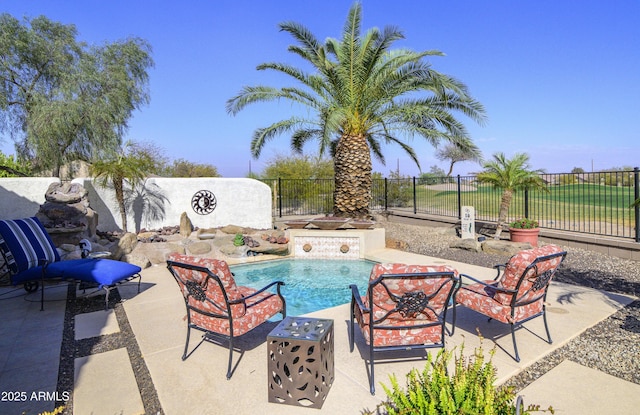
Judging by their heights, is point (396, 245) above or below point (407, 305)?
below

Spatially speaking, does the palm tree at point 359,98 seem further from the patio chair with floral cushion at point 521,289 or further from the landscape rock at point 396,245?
the patio chair with floral cushion at point 521,289

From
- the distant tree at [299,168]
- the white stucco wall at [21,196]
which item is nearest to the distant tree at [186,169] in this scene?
the distant tree at [299,168]

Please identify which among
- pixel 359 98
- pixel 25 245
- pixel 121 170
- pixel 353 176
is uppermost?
pixel 359 98

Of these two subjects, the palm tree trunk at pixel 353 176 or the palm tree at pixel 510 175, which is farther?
the palm tree trunk at pixel 353 176

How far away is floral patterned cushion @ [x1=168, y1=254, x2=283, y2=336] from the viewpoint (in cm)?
341

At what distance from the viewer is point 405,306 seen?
10.3 ft

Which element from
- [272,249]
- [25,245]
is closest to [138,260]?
[25,245]

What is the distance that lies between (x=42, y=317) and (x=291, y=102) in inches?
354

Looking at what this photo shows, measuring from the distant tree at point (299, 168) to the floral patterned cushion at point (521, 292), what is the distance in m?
19.6

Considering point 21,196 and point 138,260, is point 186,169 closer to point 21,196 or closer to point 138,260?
point 21,196

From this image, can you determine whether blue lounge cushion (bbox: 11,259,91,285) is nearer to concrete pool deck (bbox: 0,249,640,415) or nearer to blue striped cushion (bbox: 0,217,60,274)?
Answer: blue striped cushion (bbox: 0,217,60,274)

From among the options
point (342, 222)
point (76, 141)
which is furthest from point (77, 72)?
point (342, 222)

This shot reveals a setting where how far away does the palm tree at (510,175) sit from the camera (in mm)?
9656

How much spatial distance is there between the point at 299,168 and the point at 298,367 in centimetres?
2118
